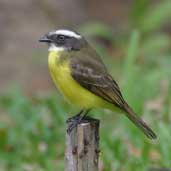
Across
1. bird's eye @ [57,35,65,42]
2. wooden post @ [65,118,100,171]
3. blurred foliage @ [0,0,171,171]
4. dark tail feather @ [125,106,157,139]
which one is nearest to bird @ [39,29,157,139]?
dark tail feather @ [125,106,157,139]

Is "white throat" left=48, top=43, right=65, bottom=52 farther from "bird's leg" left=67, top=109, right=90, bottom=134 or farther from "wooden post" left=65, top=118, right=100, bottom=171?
"wooden post" left=65, top=118, right=100, bottom=171

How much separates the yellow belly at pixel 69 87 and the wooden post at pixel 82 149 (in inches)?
21.1

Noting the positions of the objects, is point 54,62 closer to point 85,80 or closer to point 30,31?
point 85,80

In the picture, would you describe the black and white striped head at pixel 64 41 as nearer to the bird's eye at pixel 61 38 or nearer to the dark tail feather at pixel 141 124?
the bird's eye at pixel 61 38

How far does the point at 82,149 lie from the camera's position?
5.75 meters

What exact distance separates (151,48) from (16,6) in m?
3.30

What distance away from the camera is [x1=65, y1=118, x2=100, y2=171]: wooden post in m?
5.73

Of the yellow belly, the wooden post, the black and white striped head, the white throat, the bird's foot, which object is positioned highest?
the black and white striped head

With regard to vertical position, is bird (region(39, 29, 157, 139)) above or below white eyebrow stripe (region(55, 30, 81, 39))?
below

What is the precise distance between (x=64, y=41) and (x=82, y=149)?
42.6 inches

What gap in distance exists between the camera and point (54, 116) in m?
8.30

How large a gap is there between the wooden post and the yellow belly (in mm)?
537

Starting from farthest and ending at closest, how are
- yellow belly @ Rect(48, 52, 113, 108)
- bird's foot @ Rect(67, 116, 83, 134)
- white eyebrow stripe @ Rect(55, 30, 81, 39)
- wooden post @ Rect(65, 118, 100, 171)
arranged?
1. white eyebrow stripe @ Rect(55, 30, 81, 39)
2. yellow belly @ Rect(48, 52, 113, 108)
3. bird's foot @ Rect(67, 116, 83, 134)
4. wooden post @ Rect(65, 118, 100, 171)

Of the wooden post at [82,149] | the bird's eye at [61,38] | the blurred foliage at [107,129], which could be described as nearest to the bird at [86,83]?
the bird's eye at [61,38]
